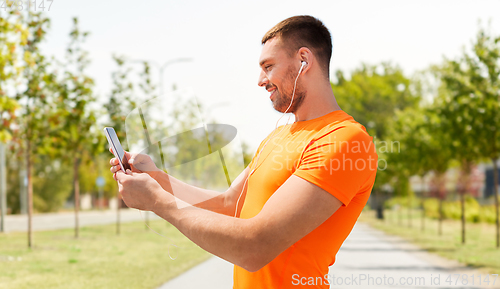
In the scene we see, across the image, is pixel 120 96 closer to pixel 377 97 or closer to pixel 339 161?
pixel 339 161

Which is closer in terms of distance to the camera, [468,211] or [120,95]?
[120,95]

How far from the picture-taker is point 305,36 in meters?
1.64

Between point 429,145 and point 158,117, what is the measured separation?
70.3ft

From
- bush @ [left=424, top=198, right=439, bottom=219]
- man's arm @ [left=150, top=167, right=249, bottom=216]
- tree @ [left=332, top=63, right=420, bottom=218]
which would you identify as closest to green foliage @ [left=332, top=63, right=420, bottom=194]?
tree @ [left=332, top=63, right=420, bottom=218]

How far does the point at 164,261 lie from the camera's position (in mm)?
11320

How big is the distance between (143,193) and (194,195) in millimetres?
359

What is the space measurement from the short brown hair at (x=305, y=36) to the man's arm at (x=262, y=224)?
1.50 feet

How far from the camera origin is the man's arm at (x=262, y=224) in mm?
1368

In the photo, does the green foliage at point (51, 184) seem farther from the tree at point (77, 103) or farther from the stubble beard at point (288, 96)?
the stubble beard at point (288, 96)

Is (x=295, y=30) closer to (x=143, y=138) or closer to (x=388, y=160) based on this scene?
(x=143, y=138)

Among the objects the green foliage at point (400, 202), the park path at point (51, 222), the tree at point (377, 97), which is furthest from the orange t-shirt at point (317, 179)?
the green foliage at point (400, 202)

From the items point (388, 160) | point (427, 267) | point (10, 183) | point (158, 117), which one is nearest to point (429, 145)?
point (388, 160)

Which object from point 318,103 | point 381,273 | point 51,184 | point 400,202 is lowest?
point 400,202

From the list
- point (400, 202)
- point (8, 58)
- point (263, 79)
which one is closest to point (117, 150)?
point (263, 79)
